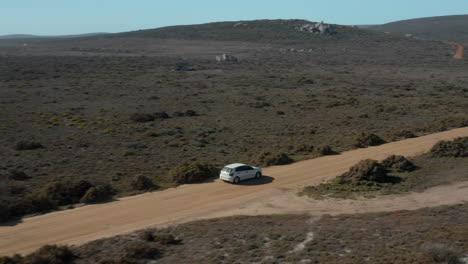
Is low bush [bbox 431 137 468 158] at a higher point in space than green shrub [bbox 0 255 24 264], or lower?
higher

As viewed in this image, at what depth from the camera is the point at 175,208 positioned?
25938 mm

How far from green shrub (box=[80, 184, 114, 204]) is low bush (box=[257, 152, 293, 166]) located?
1323 centimetres

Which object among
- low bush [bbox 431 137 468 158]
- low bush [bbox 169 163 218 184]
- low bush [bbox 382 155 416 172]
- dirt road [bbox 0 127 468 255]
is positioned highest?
low bush [bbox 431 137 468 158]

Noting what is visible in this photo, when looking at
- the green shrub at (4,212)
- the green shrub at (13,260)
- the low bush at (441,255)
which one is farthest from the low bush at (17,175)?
the low bush at (441,255)

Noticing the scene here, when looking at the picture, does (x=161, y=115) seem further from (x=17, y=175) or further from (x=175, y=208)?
(x=175, y=208)

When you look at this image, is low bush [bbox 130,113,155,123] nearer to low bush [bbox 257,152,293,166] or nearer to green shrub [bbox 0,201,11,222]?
low bush [bbox 257,152,293,166]

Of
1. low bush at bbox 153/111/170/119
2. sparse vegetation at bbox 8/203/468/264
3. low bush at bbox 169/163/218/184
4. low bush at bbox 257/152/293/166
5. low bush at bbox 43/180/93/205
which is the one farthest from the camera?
low bush at bbox 153/111/170/119

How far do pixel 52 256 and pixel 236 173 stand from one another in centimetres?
1525

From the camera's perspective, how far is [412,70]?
118 meters

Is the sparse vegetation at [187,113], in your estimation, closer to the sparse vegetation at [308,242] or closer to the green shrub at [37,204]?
the green shrub at [37,204]

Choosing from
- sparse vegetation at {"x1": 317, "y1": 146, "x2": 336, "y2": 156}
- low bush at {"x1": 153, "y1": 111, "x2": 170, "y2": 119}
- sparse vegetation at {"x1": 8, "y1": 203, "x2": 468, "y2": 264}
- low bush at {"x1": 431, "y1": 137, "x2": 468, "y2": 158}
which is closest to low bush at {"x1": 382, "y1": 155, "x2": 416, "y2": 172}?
low bush at {"x1": 431, "y1": 137, "x2": 468, "y2": 158}

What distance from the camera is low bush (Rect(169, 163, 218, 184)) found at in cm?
3134

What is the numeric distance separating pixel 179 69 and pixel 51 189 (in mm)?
91887

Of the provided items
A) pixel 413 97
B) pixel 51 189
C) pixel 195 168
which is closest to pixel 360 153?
pixel 195 168
